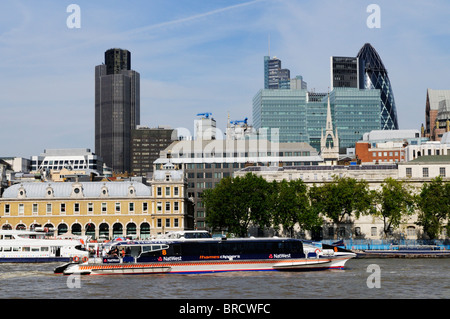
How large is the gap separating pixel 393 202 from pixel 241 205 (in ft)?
91.9

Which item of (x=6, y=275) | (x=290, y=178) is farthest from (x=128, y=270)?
(x=290, y=178)

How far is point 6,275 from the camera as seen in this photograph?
246ft

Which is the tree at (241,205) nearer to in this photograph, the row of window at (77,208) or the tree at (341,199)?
the tree at (341,199)

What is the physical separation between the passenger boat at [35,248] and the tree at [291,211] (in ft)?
136

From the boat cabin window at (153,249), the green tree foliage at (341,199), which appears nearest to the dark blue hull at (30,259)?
the boat cabin window at (153,249)

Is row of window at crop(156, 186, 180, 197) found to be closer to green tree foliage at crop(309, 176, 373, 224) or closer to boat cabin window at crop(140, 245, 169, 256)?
green tree foliage at crop(309, 176, 373, 224)

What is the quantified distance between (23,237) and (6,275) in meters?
32.1

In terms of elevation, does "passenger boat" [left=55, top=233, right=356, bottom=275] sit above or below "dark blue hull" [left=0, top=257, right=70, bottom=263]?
above

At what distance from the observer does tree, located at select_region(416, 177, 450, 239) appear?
128075mm

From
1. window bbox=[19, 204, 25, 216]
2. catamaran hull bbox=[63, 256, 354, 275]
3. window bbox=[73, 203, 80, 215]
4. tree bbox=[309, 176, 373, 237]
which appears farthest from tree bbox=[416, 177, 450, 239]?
window bbox=[19, 204, 25, 216]

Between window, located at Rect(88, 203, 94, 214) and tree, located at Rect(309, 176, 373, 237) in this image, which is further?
window, located at Rect(88, 203, 94, 214)

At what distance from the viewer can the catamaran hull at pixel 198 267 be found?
246 ft

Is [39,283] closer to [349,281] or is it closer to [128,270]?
[128,270]

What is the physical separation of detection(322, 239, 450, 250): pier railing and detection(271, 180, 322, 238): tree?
6848mm
